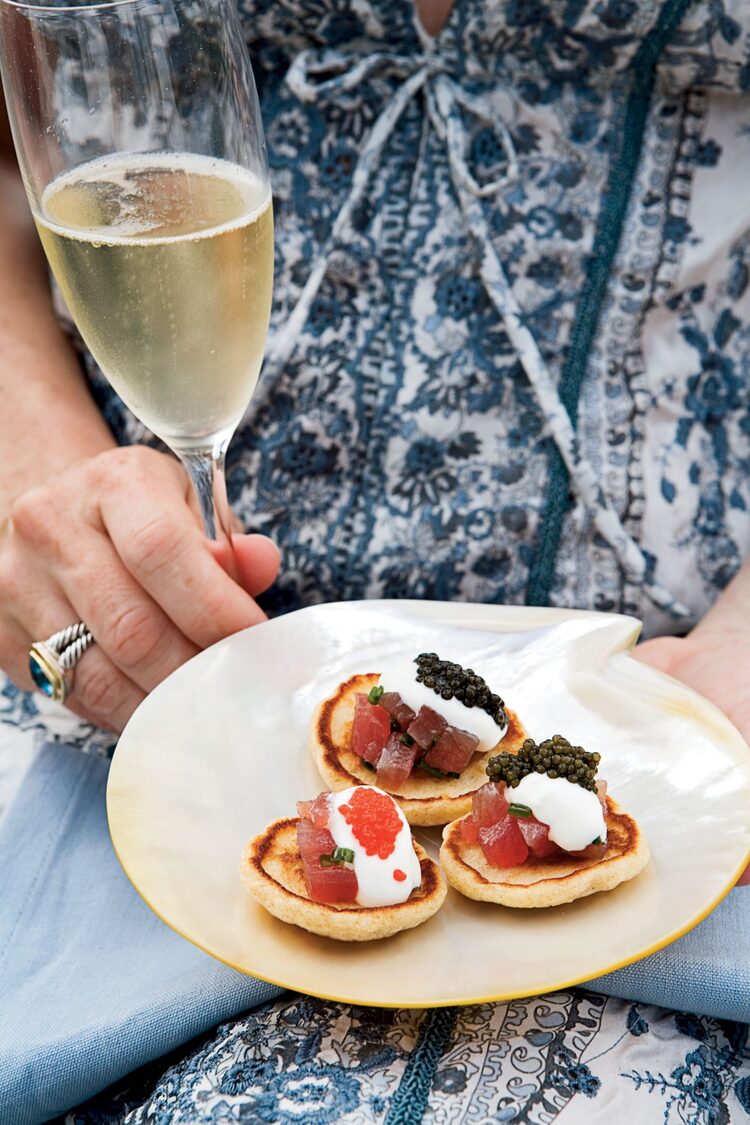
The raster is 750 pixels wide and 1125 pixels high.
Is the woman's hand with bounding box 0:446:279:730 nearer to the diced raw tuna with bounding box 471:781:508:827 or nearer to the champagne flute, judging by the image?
the champagne flute

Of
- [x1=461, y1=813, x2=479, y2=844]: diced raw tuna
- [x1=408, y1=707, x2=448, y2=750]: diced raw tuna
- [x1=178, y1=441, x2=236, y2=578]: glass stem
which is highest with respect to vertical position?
[x1=178, y1=441, x2=236, y2=578]: glass stem

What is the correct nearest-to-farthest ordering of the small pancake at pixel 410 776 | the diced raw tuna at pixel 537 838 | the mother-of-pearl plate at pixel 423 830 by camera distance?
the mother-of-pearl plate at pixel 423 830 → the diced raw tuna at pixel 537 838 → the small pancake at pixel 410 776

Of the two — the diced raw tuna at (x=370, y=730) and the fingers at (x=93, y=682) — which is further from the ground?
the diced raw tuna at (x=370, y=730)

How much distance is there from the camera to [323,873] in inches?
43.1

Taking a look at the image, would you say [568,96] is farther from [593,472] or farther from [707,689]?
[707,689]

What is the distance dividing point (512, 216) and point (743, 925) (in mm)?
1099

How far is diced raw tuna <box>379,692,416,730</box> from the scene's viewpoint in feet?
4.23

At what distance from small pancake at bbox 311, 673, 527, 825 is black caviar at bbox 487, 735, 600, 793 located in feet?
0.29

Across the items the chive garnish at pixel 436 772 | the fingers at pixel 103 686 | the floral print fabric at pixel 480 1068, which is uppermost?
the chive garnish at pixel 436 772

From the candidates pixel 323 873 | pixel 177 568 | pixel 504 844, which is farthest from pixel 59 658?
pixel 504 844

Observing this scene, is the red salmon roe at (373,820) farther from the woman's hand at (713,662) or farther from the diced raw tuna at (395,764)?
the woman's hand at (713,662)

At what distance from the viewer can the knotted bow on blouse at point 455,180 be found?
1717 millimetres

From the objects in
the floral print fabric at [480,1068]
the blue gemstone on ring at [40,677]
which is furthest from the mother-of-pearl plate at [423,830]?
the blue gemstone on ring at [40,677]

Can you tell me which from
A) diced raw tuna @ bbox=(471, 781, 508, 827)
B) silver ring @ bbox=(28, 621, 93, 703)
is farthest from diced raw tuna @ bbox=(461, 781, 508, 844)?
silver ring @ bbox=(28, 621, 93, 703)
